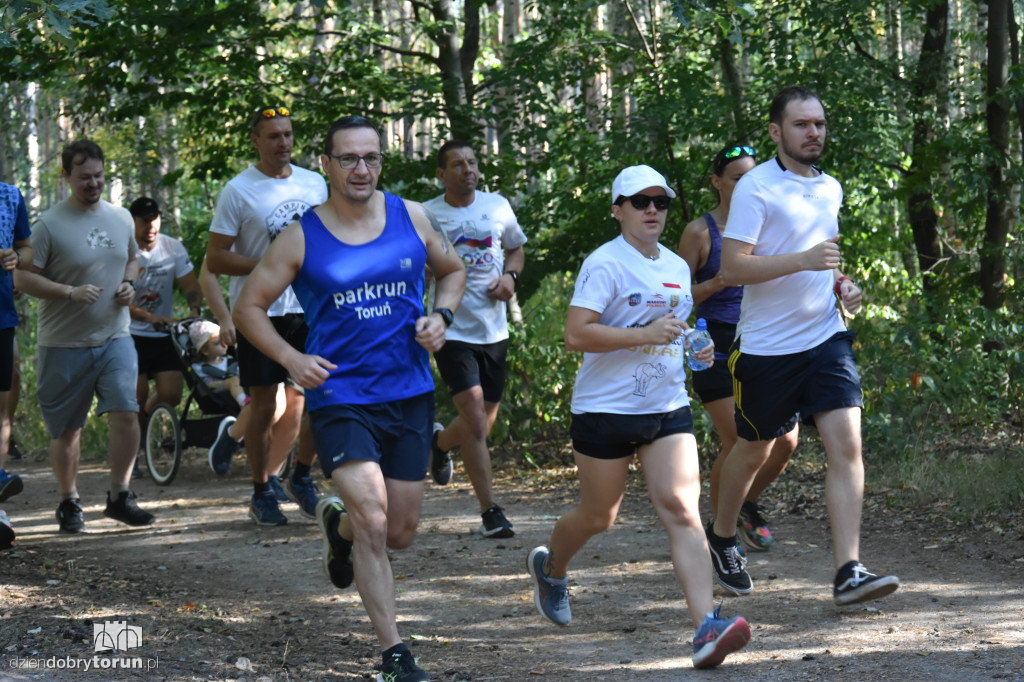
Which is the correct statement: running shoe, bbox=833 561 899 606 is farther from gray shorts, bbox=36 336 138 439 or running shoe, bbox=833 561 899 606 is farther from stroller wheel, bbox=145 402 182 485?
stroller wheel, bbox=145 402 182 485

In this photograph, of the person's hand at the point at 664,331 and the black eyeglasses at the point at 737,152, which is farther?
the black eyeglasses at the point at 737,152

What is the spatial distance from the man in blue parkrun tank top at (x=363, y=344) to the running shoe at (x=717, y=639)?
1099 mm

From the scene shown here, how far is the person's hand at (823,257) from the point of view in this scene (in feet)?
15.9

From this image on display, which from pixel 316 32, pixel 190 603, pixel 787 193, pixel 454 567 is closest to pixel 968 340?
pixel 787 193

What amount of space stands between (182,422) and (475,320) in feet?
13.1

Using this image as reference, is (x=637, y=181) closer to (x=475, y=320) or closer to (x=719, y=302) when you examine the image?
(x=719, y=302)

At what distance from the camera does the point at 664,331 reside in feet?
Result: 14.9

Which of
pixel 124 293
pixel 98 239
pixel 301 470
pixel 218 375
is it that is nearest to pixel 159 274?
pixel 218 375

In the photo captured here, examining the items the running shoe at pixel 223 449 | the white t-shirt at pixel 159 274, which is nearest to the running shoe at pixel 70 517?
the running shoe at pixel 223 449

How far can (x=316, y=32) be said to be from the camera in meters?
10.6

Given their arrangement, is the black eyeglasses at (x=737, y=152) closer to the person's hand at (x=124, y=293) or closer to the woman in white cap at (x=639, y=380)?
the woman in white cap at (x=639, y=380)

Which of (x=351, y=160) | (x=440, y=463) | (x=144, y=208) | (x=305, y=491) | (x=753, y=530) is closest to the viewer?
(x=351, y=160)

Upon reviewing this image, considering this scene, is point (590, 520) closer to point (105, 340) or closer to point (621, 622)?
point (621, 622)

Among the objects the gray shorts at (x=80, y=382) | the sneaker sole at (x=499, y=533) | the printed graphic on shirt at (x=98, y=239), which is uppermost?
the printed graphic on shirt at (x=98, y=239)
